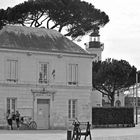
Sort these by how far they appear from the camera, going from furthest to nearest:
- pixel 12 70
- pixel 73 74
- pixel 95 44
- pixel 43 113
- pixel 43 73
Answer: pixel 95 44
pixel 73 74
pixel 43 73
pixel 43 113
pixel 12 70

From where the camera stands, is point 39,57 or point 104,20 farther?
point 104,20

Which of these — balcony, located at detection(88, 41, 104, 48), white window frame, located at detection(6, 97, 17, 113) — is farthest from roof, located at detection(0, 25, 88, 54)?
balcony, located at detection(88, 41, 104, 48)

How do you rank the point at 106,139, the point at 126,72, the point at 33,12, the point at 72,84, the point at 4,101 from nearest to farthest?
the point at 106,139 < the point at 4,101 < the point at 72,84 < the point at 33,12 < the point at 126,72

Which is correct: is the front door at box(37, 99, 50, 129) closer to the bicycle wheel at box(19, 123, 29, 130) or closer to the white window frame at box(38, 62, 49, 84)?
the bicycle wheel at box(19, 123, 29, 130)

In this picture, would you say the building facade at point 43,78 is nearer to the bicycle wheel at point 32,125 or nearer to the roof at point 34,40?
the roof at point 34,40

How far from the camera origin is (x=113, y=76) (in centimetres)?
6112

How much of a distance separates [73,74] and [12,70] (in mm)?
5217

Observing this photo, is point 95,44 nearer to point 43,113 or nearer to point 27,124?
point 43,113

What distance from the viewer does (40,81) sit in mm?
36188

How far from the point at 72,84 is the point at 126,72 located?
24270 mm

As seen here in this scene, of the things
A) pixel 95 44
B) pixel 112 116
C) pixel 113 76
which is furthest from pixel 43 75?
pixel 95 44

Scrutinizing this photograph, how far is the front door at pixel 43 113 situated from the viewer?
36.0 meters

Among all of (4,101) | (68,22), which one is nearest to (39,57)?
(4,101)

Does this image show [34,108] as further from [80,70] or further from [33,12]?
[33,12]
